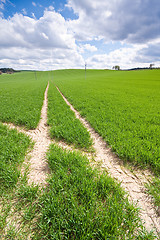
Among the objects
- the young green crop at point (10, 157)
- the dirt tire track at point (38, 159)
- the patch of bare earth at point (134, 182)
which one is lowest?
the patch of bare earth at point (134, 182)

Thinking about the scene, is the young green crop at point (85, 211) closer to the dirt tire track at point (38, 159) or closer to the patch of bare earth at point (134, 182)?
the patch of bare earth at point (134, 182)

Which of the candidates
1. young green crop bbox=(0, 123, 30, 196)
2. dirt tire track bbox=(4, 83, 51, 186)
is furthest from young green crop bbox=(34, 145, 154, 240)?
young green crop bbox=(0, 123, 30, 196)

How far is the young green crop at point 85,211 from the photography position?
1.81m

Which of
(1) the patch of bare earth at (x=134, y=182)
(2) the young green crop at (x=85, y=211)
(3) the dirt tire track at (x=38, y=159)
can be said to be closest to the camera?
(2) the young green crop at (x=85, y=211)

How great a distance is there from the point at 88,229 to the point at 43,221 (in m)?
Result: 0.84

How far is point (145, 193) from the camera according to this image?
2.62 meters

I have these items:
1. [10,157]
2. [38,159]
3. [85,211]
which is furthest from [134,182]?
[10,157]

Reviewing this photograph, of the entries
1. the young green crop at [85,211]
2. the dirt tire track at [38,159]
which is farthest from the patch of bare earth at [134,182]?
the dirt tire track at [38,159]

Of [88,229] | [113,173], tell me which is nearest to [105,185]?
[113,173]

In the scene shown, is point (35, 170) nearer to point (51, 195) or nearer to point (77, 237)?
point (51, 195)

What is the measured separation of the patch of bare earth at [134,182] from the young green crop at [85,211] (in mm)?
244

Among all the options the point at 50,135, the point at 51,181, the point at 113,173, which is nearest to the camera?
the point at 51,181

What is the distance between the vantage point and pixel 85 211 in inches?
81.6

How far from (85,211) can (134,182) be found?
5.27ft
